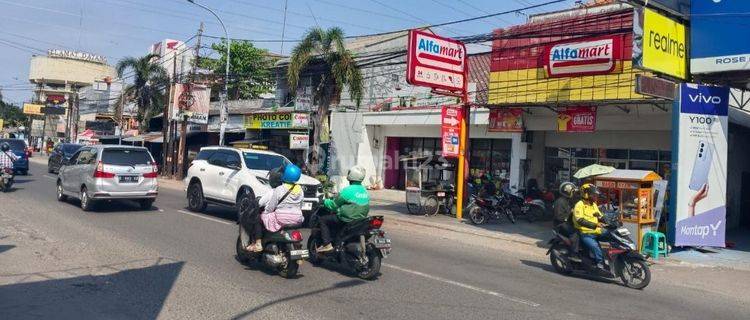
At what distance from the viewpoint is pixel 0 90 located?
69750mm

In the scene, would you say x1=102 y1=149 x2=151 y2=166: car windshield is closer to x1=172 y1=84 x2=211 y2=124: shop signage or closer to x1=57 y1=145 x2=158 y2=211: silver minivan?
x1=57 y1=145 x2=158 y2=211: silver minivan

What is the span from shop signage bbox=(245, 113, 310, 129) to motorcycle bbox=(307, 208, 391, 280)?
17432 millimetres

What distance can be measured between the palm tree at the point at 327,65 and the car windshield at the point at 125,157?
26.4 feet

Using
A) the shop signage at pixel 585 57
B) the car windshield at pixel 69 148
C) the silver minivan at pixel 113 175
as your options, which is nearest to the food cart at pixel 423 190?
the shop signage at pixel 585 57

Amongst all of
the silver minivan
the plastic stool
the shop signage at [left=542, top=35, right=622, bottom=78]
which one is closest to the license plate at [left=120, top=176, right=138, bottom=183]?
the silver minivan

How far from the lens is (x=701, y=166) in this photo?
12805 mm

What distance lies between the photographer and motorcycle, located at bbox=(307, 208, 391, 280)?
8078 mm

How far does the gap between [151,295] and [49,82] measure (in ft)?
381

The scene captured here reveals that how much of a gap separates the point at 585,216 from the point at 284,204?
471 centimetres

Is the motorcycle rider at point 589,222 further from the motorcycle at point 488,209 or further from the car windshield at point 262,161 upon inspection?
the car windshield at point 262,161

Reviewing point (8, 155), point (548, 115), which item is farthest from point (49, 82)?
point (548, 115)

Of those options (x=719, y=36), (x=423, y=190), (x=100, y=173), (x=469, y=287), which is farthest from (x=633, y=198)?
(x=100, y=173)

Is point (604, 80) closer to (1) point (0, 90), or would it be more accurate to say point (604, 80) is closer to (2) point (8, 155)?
(2) point (8, 155)

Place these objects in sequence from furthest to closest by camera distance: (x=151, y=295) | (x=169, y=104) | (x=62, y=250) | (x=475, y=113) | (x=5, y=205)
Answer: (x=169, y=104) → (x=475, y=113) → (x=5, y=205) → (x=62, y=250) → (x=151, y=295)
